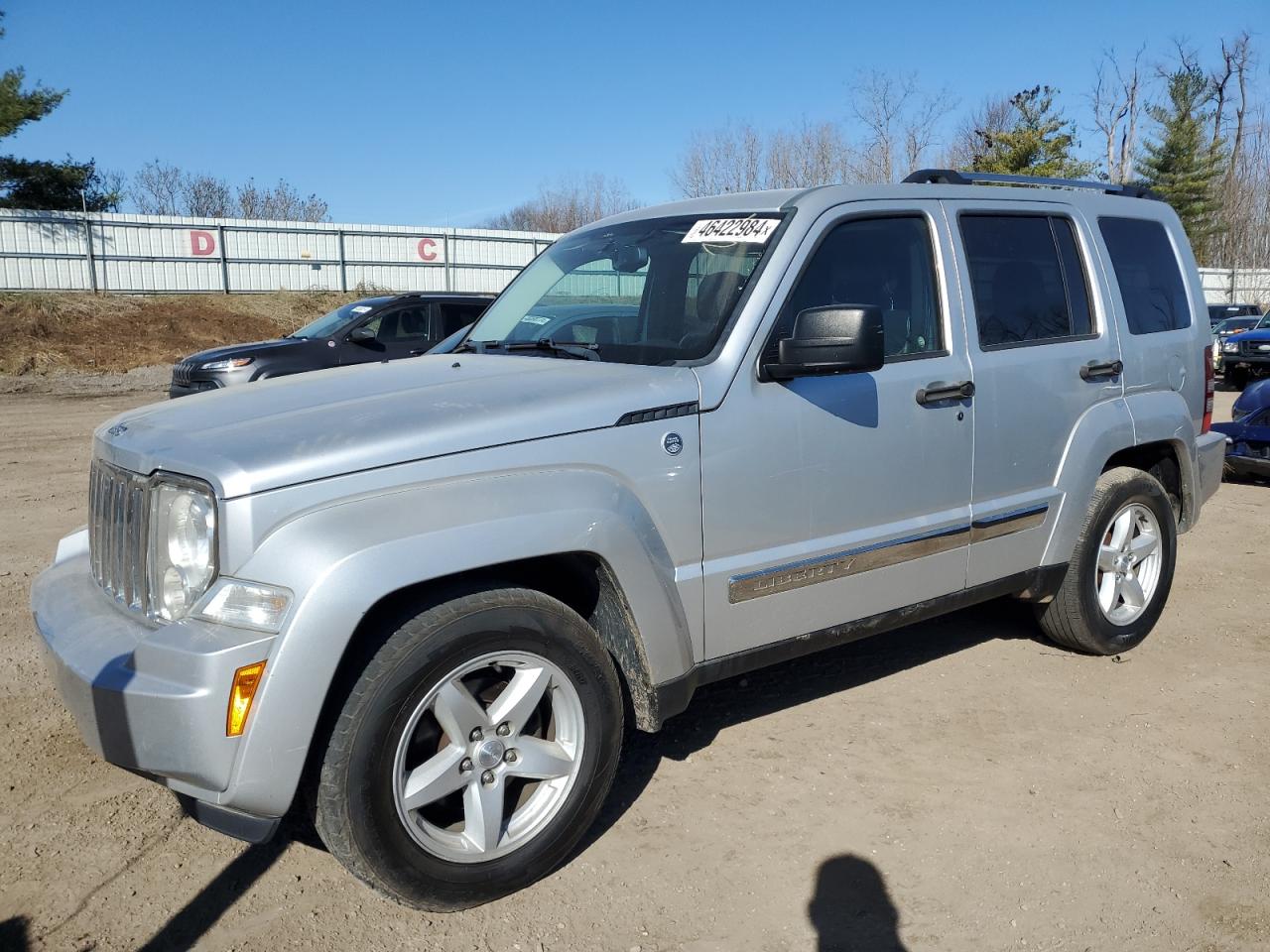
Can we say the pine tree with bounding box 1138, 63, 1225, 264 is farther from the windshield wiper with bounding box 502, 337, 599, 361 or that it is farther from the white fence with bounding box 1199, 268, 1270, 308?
the windshield wiper with bounding box 502, 337, 599, 361

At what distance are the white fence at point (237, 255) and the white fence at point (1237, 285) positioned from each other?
29.5 m

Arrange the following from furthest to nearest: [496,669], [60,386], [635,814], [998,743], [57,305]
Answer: [57,305]
[60,386]
[998,743]
[635,814]
[496,669]

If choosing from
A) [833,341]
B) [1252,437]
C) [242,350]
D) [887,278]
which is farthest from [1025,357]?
[242,350]

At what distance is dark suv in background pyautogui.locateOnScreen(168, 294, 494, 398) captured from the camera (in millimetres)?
12195

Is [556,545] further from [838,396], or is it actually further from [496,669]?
[838,396]

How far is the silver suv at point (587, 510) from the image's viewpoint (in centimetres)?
258

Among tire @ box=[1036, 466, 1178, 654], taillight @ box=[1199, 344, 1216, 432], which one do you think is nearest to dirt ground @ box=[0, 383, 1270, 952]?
tire @ box=[1036, 466, 1178, 654]

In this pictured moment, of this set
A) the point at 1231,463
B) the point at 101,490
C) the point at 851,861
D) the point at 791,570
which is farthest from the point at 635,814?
the point at 1231,463

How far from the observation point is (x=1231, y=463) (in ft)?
29.2

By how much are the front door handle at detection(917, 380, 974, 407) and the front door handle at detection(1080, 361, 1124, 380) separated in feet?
2.57

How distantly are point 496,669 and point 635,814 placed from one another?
2.93 ft

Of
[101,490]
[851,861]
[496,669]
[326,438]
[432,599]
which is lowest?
[851,861]

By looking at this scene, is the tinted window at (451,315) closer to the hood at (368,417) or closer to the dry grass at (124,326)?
the hood at (368,417)

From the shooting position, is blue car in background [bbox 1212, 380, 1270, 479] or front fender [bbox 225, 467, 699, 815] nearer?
front fender [bbox 225, 467, 699, 815]
